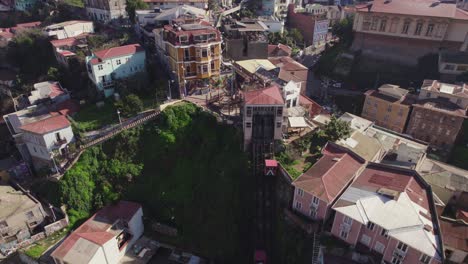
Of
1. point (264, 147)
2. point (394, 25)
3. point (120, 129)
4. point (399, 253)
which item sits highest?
point (394, 25)

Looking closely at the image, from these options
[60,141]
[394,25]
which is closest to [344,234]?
[60,141]

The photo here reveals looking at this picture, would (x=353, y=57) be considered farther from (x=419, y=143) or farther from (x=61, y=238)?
(x=61, y=238)

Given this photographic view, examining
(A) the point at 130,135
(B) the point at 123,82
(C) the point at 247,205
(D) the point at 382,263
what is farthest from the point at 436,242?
(B) the point at 123,82

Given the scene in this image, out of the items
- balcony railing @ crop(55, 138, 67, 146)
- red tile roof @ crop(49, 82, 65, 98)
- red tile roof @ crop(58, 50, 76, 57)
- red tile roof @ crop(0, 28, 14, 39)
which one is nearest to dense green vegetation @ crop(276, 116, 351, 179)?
balcony railing @ crop(55, 138, 67, 146)

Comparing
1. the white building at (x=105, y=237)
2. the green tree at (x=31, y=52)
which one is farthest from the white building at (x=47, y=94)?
the white building at (x=105, y=237)

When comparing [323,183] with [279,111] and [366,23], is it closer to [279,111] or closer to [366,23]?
[279,111]

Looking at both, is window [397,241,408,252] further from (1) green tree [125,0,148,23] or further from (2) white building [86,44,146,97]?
(1) green tree [125,0,148,23]
